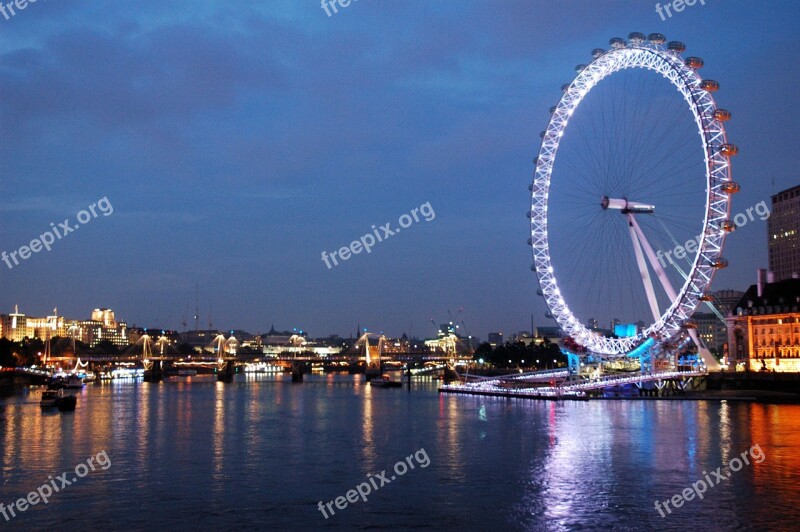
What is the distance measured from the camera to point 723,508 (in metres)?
25.4

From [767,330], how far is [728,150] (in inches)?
1269

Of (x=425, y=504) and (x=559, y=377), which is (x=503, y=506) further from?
(x=559, y=377)

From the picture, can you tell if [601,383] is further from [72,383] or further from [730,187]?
[72,383]

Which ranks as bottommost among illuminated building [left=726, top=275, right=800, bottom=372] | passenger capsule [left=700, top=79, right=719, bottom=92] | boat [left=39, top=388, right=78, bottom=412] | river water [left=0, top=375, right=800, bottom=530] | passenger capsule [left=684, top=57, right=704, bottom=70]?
river water [left=0, top=375, right=800, bottom=530]

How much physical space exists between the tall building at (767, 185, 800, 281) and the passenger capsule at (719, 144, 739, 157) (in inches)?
3373

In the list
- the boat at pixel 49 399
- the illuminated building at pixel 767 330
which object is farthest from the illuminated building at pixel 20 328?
the illuminated building at pixel 767 330

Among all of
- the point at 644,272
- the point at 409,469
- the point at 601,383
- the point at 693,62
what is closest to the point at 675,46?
the point at 693,62

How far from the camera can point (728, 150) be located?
185 ft

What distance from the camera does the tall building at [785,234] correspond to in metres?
135

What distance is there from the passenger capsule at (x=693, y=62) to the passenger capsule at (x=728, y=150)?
17.4 ft

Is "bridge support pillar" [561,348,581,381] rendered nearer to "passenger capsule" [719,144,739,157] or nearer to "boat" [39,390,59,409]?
"passenger capsule" [719,144,739,157]

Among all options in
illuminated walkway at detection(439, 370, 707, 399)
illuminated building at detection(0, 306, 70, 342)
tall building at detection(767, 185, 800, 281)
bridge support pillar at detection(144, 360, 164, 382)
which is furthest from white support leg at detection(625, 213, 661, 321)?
illuminated building at detection(0, 306, 70, 342)

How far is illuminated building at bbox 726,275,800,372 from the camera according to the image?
79688mm

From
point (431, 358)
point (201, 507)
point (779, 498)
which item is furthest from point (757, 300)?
point (201, 507)
